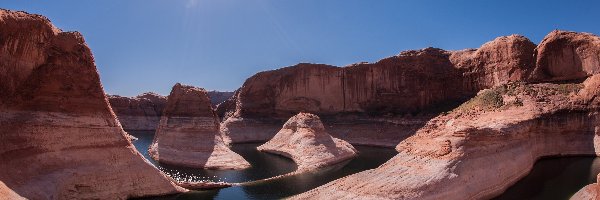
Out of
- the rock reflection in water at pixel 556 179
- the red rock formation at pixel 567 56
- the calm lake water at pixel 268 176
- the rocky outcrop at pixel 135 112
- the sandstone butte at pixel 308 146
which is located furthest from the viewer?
the rocky outcrop at pixel 135 112

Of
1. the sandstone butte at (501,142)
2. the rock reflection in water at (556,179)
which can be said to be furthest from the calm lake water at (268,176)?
the rock reflection in water at (556,179)

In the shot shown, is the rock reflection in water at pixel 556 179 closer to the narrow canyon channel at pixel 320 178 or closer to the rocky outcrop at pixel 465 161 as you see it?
the narrow canyon channel at pixel 320 178

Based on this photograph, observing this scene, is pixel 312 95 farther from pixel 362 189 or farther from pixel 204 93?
pixel 362 189

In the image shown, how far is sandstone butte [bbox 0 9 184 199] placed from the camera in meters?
16.7

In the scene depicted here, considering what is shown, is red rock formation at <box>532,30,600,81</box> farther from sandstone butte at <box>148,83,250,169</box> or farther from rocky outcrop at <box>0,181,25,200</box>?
rocky outcrop at <box>0,181,25,200</box>

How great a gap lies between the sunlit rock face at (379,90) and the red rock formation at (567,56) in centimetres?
250

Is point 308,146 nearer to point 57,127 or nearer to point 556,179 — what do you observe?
point 556,179

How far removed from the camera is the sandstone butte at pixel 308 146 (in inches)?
1487

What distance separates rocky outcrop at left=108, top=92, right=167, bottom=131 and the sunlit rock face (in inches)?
1158

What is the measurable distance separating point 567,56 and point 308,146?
32.8m

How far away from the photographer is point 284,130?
166ft

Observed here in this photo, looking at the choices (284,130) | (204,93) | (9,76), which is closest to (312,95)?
(284,130)

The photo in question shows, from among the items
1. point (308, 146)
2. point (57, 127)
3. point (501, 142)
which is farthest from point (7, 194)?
point (308, 146)

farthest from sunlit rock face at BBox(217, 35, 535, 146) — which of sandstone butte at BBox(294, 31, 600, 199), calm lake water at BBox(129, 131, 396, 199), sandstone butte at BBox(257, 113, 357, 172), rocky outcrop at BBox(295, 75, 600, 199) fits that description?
rocky outcrop at BBox(295, 75, 600, 199)
